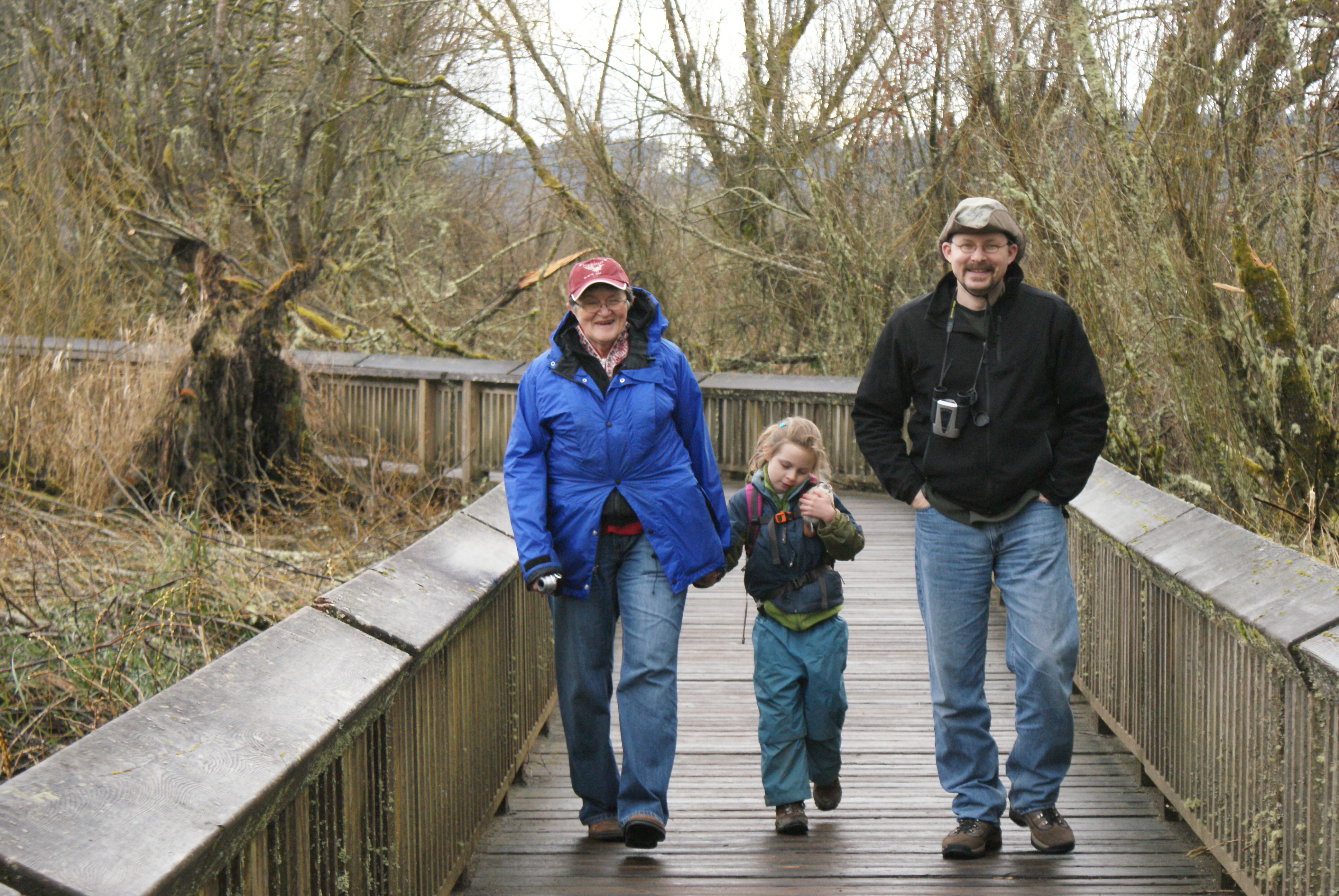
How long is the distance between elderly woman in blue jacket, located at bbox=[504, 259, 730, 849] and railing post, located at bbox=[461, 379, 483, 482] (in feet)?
29.2

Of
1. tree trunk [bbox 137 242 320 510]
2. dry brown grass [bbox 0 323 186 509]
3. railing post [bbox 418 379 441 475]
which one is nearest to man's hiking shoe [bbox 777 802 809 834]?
dry brown grass [bbox 0 323 186 509]

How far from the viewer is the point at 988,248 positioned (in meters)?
3.88

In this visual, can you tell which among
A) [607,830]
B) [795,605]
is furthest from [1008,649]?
[607,830]

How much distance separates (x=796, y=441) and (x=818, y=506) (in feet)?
0.69

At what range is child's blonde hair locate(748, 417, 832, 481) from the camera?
4.30 metres

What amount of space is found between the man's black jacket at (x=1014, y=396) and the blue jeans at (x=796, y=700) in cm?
66

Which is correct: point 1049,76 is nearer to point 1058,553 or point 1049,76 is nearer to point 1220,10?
point 1220,10

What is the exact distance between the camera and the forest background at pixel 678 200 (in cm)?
699

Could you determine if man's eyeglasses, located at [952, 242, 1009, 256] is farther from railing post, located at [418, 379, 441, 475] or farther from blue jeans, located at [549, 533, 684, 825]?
railing post, located at [418, 379, 441, 475]

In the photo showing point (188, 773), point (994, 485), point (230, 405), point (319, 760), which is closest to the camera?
point (188, 773)

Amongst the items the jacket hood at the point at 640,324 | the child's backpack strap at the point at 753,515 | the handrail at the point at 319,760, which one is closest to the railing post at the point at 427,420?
the handrail at the point at 319,760

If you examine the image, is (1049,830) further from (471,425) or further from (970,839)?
(471,425)

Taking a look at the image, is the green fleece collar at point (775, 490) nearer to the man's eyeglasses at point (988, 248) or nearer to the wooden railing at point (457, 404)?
the man's eyeglasses at point (988, 248)

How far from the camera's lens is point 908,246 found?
13.8 meters
